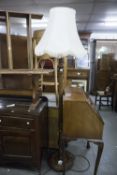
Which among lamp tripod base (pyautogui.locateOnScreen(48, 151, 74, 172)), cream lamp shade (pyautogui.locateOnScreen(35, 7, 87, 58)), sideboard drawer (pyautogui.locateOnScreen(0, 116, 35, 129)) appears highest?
cream lamp shade (pyautogui.locateOnScreen(35, 7, 87, 58))

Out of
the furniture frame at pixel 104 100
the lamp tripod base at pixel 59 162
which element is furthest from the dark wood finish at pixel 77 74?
the lamp tripod base at pixel 59 162

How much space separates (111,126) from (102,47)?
3461mm

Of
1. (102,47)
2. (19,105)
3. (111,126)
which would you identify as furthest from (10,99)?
(102,47)

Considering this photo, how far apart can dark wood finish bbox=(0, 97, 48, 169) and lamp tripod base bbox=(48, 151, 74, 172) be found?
0.82ft

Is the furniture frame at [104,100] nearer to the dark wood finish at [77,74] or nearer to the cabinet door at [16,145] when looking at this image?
the dark wood finish at [77,74]

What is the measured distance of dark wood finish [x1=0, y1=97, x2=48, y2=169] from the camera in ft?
5.61

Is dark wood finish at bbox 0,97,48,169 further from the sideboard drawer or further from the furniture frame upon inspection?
the furniture frame

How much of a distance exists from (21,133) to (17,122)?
129mm

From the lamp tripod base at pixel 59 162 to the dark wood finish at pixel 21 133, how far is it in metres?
0.25

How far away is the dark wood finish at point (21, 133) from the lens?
5.61 ft

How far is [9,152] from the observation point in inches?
73.0

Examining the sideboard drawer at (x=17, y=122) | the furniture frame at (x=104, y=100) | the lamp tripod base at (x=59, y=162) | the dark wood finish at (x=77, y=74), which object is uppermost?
the dark wood finish at (x=77, y=74)

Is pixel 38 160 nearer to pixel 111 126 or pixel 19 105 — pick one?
pixel 19 105

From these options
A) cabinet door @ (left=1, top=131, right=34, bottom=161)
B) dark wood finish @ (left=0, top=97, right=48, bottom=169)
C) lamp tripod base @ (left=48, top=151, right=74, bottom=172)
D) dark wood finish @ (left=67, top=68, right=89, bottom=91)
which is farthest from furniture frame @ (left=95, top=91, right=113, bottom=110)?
cabinet door @ (left=1, top=131, right=34, bottom=161)
